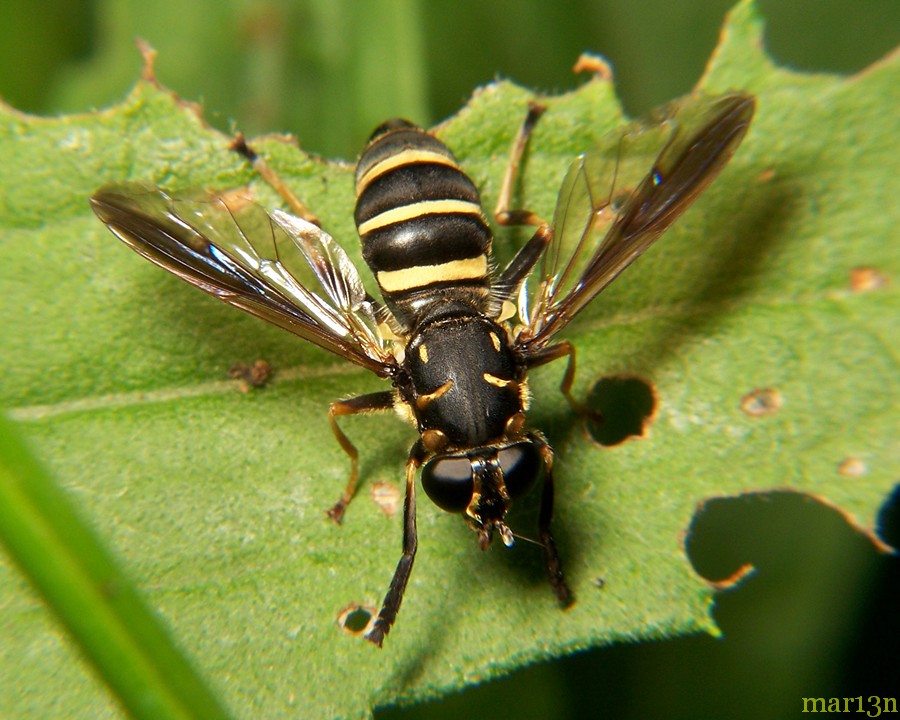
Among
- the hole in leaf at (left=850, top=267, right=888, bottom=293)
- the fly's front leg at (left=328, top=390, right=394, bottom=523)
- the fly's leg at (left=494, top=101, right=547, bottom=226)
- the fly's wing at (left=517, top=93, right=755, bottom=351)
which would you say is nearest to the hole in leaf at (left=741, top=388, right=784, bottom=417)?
the hole in leaf at (left=850, top=267, right=888, bottom=293)

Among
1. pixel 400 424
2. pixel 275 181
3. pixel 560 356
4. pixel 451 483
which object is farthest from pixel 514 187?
pixel 451 483

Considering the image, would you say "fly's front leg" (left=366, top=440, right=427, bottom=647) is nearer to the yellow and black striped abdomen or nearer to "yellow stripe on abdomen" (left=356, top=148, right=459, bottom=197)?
the yellow and black striped abdomen

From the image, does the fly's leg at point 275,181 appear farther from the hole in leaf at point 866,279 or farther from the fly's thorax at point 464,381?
the hole in leaf at point 866,279

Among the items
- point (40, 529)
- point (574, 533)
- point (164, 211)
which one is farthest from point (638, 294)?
point (40, 529)

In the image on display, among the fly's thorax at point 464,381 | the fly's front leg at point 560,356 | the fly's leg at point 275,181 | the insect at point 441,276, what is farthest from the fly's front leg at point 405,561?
the fly's leg at point 275,181

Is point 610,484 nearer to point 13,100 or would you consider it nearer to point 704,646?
point 704,646

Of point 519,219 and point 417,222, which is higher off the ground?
point 417,222

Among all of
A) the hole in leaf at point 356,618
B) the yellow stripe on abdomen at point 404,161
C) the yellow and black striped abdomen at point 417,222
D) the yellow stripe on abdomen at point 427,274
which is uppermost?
the yellow stripe on abdomen at point 404,161

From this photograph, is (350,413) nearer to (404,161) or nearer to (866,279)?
(404,161)
